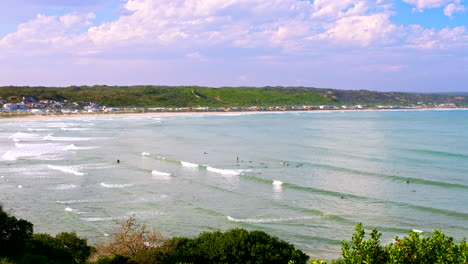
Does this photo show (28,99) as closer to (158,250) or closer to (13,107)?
(13,107)

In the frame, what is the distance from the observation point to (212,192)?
31.4 meters

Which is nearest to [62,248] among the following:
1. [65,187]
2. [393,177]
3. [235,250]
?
[235,250]

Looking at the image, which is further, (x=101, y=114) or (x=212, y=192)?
(x=101, y=114)

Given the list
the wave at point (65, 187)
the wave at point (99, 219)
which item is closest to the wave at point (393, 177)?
the wave at point (65, 187)

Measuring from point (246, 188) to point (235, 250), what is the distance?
56.5ft

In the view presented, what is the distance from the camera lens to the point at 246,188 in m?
32.5

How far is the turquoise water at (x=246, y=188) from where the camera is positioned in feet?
78.2

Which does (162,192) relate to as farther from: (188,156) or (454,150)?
(454,150)

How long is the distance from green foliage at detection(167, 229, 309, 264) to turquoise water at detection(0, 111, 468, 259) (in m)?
4.39

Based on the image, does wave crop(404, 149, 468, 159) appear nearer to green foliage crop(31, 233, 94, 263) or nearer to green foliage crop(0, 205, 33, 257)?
green foliage crop(31, 233, 94, 263)

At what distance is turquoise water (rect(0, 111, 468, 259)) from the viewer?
23.8m

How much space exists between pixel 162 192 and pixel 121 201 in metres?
3.49

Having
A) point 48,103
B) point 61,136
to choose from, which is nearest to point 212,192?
point 61,136

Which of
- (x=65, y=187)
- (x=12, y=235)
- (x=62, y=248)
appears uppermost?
(x=12, y=235)
